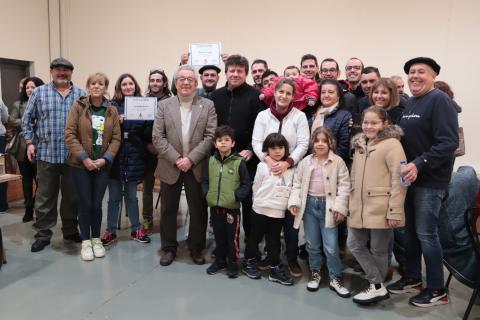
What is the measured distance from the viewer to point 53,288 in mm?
2648

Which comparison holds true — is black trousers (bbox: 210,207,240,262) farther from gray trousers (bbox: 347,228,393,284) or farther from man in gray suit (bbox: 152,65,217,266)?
gray trousers (bbox: 347,228,393,284)

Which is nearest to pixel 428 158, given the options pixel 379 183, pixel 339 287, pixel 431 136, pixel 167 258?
pixel 431 136

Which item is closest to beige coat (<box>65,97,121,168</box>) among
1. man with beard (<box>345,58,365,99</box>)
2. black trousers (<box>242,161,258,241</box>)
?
black trousers (<box>242,161,258,241</box>)

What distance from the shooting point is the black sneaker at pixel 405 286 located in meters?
2.64

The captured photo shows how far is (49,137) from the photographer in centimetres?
322

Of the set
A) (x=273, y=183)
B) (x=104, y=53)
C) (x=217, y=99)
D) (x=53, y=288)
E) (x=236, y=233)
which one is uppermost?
(x=104, y=53)

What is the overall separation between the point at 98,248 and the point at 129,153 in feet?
2.89

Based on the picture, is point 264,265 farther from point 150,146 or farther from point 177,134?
point 150,146

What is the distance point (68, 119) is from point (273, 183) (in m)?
1.78

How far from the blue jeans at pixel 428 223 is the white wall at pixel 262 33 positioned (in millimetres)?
2894

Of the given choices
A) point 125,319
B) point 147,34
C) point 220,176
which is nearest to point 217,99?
point 220,176

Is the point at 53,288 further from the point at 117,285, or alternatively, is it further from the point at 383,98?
the point at 383,98

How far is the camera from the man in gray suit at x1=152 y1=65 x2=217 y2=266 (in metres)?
2.94

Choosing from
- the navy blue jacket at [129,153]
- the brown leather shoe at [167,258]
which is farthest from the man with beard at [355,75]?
the brown leather shoe at [167,258]
